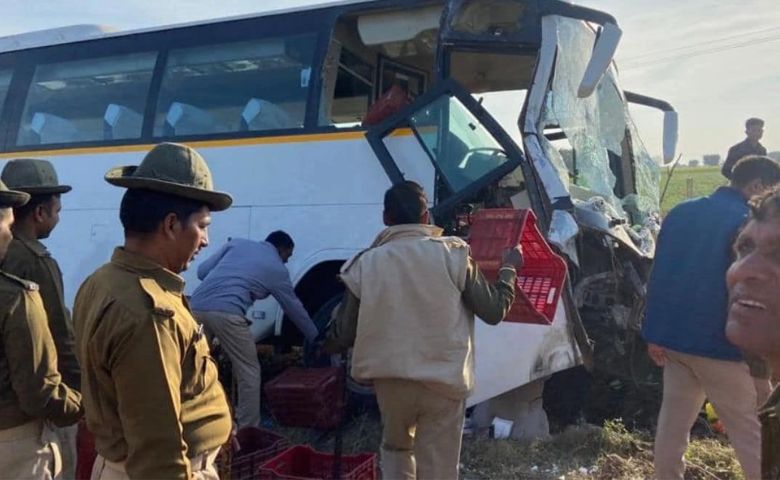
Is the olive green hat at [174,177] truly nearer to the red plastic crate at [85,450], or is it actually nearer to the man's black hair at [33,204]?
the man's black hair at [33,204]

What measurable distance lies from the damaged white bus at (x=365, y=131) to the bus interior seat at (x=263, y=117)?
1cm

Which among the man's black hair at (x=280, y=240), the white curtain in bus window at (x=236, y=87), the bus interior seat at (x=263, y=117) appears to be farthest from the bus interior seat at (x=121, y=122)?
the man's black hair at (x=280, y=240)

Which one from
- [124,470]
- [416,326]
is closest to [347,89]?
[416,326]

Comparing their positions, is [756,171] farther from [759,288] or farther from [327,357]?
[327,357]

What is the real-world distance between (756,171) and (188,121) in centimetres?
479

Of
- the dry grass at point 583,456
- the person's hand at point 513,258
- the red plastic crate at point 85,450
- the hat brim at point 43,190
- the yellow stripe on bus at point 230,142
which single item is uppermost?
the yellow stripe on bus at point 230,142

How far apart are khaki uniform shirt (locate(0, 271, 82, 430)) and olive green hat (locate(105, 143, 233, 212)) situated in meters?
0.63

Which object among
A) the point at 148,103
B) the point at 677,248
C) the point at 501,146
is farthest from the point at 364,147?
the point at 677,248

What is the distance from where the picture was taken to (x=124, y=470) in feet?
7.24

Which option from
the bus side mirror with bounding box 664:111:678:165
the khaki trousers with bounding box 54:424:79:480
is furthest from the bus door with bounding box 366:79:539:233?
the khaki trousers with bounding box 54:424:79:480

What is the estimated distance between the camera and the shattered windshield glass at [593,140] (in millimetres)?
5746

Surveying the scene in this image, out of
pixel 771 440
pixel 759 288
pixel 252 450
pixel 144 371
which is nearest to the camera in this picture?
pixel 759 288

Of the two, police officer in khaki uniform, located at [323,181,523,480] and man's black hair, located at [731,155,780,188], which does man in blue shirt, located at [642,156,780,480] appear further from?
police officer in khaki uniform, located at [323,181,523,480]

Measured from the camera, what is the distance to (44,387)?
2.70m
